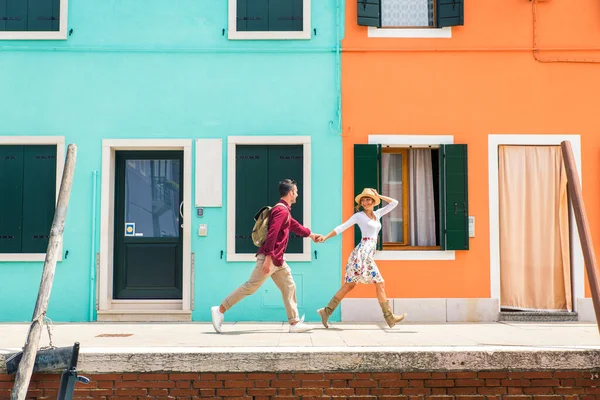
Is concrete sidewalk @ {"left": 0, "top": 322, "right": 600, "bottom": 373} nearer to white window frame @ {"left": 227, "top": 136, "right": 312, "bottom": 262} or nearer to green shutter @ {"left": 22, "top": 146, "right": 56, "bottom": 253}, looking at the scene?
white window frame @ {"left": 227, "top": 136, "right": 312, "bottom": 262}

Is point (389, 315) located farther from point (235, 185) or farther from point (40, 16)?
point (40, 16)

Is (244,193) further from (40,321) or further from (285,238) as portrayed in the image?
(40,321)

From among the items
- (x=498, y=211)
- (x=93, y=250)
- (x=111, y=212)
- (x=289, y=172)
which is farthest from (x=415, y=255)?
(x=93, y=250)

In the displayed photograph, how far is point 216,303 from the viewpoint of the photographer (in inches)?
359

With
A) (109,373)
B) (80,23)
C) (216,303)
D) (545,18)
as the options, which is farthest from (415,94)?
(109,373)

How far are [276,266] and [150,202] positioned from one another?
9.32 feet

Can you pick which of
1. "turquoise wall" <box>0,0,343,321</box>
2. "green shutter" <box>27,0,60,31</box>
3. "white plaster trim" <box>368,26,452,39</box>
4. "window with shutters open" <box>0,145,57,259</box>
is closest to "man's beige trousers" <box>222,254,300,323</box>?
"turquoise wall" <box>0,0,343,321</box>

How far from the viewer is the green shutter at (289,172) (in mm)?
9180

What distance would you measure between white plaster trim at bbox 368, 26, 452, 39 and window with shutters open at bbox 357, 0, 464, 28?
0.07 m

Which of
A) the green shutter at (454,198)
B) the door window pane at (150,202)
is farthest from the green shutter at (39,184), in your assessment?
the green shutter at (454,198)

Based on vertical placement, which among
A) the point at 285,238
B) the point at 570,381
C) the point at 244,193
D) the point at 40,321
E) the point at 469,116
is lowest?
the point at 570,381

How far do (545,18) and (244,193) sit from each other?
471 cm

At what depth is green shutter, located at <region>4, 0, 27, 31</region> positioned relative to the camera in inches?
364

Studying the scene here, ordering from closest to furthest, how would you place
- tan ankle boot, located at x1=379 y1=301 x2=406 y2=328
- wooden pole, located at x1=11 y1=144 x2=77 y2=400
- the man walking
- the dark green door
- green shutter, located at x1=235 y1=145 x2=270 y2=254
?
wooden pole, located at x1=11 y1=144 x2=77 y2=400 → the man walking → tan ankle boot, located at x1=379 y1=301 x2=406 y2=328 → green shutter, located at x1=235 y1=145 x2=270 y2=254 → the dark green door
